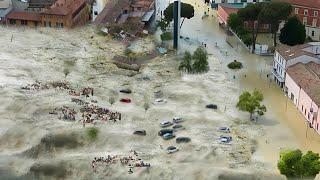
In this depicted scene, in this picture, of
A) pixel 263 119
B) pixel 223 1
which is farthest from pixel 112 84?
pixel 223 1

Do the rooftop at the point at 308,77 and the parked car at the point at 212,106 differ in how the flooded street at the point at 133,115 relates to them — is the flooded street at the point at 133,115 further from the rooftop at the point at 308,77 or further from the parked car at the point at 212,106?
the rooftop at the point at 308,77

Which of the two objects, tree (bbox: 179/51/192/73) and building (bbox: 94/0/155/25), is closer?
tree (bbox: 179/51/192/73)

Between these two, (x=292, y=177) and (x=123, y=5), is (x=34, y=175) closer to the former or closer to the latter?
(x=292, y=177)

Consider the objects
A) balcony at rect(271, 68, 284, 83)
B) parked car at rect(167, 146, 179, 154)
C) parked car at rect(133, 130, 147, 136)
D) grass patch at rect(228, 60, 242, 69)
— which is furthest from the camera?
grass patch at rect(228, 60, 242, 69)

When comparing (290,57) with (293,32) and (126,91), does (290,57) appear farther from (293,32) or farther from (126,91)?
(126,91)

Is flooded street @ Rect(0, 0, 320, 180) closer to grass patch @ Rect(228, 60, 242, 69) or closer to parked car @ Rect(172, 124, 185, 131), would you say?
parked car @ Rect(172, 124, 185, 131)

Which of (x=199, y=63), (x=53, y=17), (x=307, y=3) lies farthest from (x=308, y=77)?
(x=53, y=17)

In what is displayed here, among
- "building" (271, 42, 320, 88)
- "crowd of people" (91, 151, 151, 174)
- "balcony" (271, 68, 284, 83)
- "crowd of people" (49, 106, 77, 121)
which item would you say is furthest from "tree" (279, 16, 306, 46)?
"crowd of people" (91, 151, 151, 174)
